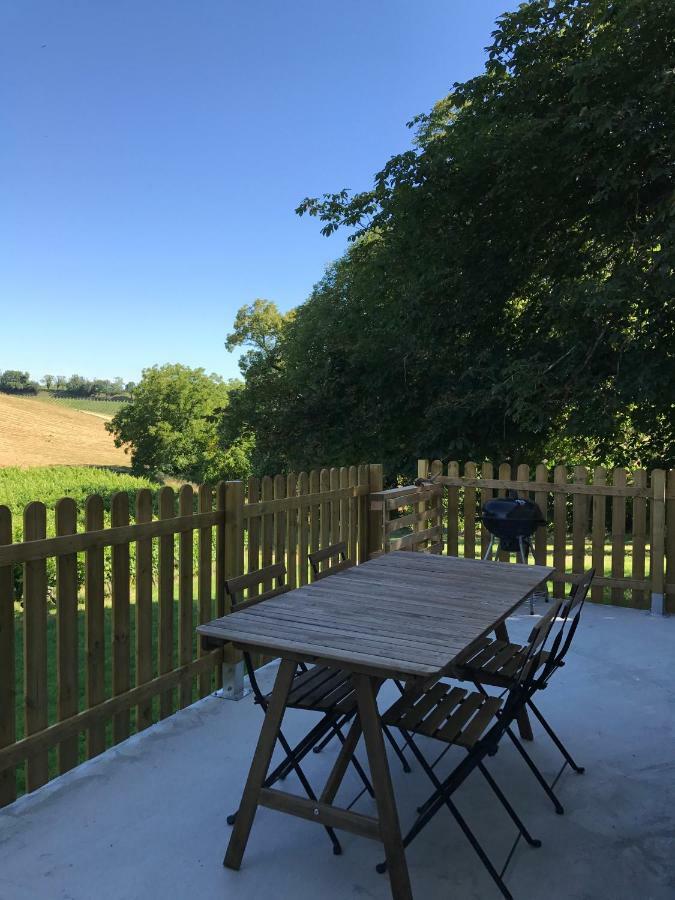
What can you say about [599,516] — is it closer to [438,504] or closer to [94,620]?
[438,504]

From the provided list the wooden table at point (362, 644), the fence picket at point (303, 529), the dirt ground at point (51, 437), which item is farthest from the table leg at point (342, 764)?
the dirt ground at point (51, 437)

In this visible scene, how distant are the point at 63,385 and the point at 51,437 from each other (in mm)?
30485

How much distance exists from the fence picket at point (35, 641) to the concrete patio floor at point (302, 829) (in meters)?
0.16

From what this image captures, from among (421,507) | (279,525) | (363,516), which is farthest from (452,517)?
(279,525)

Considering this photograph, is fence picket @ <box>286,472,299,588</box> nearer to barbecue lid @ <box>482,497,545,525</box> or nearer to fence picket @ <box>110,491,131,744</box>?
fence picket @ <box>110,491,131,744</box>

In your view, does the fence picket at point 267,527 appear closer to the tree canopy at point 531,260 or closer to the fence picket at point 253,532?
the fence picket at point 253,532

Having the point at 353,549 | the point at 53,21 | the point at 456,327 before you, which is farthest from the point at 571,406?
the point at 53,21

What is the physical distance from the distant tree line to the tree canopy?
54100 millimetres

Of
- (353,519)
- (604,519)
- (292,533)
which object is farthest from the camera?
(604,519)

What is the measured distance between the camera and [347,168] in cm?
3195

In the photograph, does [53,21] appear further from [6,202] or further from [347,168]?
[6,202]

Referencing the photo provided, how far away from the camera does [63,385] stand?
74.4m

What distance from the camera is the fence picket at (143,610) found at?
10.9 ft

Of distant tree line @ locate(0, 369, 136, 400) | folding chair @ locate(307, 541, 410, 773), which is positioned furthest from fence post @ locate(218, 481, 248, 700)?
distant tree line @ locate(0, 369, 136, 400)
